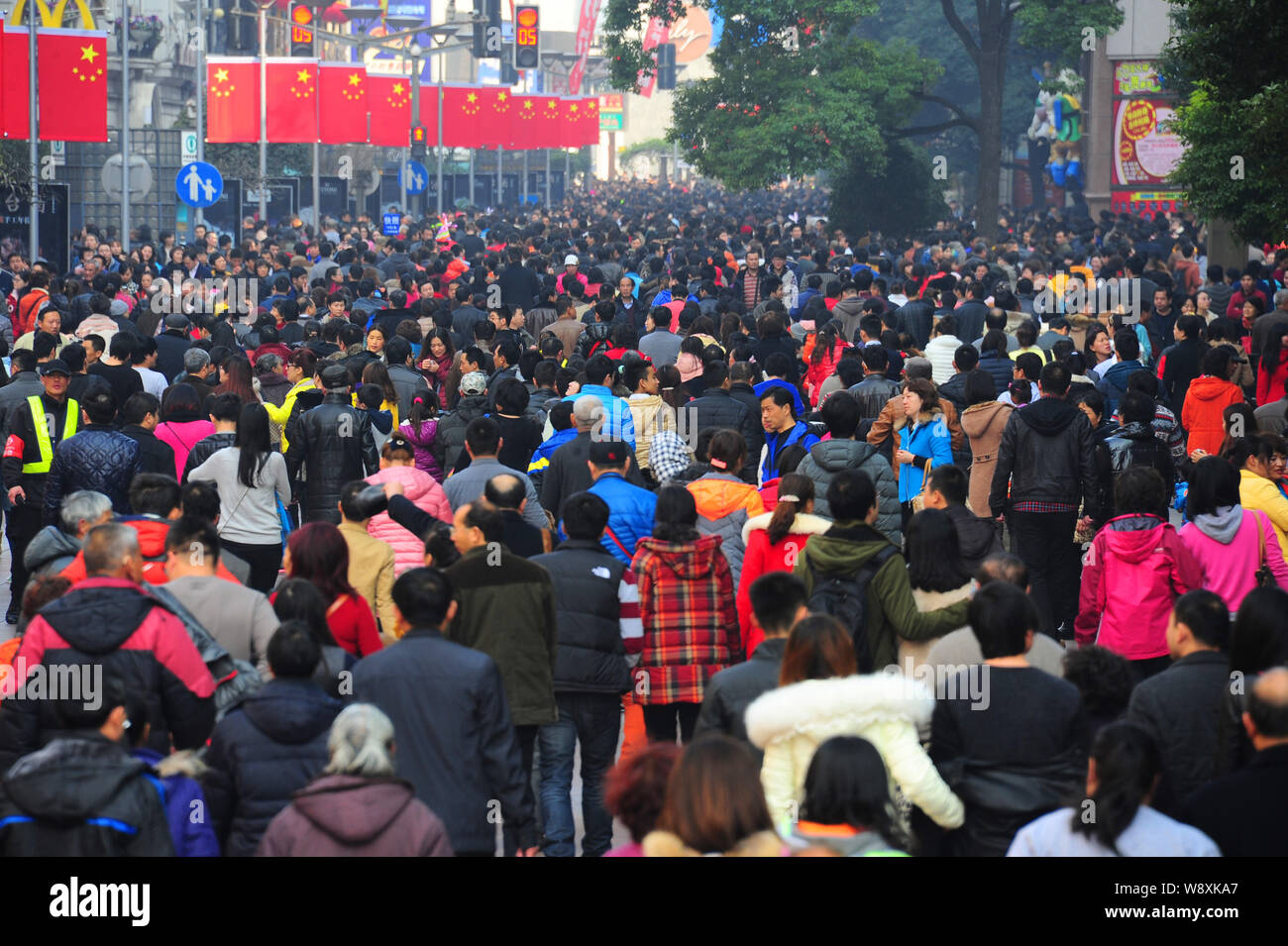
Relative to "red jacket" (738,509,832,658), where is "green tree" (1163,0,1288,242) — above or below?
above

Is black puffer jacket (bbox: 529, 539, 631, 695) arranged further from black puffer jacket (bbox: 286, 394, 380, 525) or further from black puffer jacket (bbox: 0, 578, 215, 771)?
black puffer jacket (bbox: 286, 394, 380, 525)

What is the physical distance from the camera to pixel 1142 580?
748 centimetres

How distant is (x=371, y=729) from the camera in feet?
14.9

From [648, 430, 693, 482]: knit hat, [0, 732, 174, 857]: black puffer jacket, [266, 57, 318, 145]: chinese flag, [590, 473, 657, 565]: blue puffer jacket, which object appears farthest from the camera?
[266, 57, 318, 145]: chinese flag

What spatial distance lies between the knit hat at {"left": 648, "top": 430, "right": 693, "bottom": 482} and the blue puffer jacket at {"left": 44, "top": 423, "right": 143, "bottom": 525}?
2.69m

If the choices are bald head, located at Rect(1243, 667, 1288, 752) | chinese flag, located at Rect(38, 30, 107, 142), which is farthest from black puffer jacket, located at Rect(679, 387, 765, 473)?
chinese flag, located at Rect(38, 30, 107, 142)

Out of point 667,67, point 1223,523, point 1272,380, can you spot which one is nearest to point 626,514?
point 1223,523

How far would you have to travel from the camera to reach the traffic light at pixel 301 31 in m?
38.5

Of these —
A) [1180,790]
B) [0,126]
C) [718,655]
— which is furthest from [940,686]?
Answer: [0,126]

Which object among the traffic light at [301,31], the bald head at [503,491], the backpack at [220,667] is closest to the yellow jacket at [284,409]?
the bald head at [503,491]

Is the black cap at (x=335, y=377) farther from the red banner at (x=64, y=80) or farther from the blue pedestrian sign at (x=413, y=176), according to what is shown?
the blue pedestrian sign at (x=413, y=176)

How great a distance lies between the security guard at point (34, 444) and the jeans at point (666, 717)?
478 cm

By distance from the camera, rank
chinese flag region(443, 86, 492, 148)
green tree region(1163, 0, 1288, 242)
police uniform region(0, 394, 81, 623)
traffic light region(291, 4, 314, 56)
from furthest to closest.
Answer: chinese flag region(443, 86, 492, 148) < traffic light region(291, 4, 314, 56) < green tree region(1163, 0, 1288, 242) < police uniform region(0, 394, 81, 623)

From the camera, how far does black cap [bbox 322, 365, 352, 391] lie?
10156 millimetres
